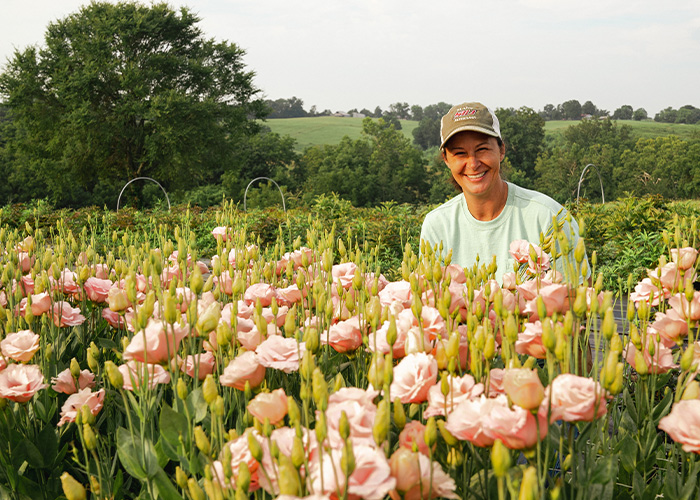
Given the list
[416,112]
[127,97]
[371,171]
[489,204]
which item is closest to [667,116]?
[416,112]

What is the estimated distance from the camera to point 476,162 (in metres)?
2.52

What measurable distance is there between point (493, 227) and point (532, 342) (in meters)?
1.65

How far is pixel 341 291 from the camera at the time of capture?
1377 millimetres

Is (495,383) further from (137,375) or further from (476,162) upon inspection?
(476,162)

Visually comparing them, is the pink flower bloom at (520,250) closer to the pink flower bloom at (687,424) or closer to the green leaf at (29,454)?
the pink flower bloom at (687,424)

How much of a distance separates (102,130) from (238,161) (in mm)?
6048

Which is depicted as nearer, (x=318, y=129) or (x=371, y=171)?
(x=371, y=171)

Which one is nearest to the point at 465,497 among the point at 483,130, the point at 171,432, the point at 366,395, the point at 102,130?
the point at 366,395

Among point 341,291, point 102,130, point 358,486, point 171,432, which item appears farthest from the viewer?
point 102,130

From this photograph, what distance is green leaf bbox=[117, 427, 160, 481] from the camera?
3.11 feet

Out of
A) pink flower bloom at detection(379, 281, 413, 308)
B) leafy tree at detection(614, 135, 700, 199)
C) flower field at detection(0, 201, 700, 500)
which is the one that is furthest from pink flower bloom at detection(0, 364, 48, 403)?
leafy tree at detection(614, 135, 700, 199)

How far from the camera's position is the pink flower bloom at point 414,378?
2.72ft

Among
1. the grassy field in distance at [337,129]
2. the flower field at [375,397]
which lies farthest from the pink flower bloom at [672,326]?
the grassy field in distance at [337,129]

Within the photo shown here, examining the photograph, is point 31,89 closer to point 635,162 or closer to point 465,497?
point 465,497
